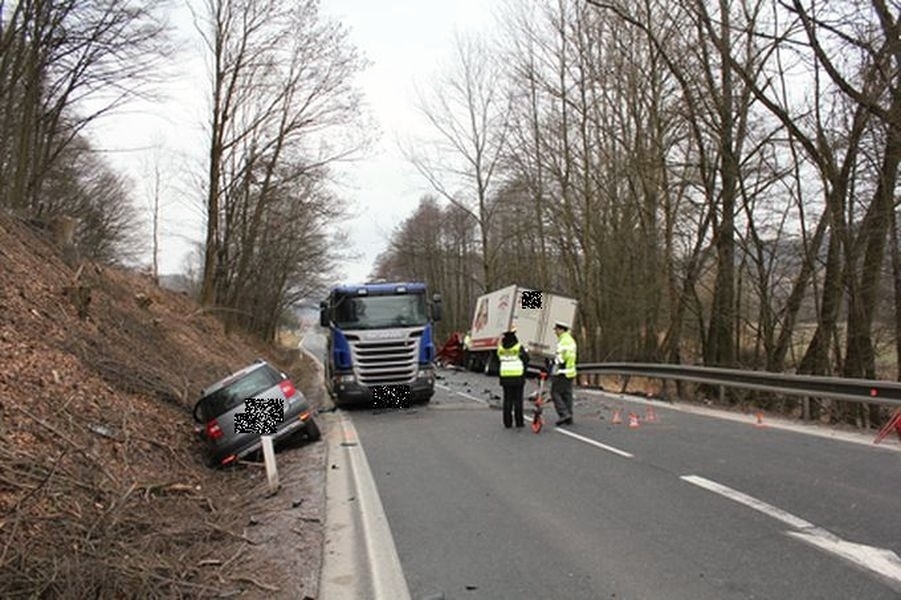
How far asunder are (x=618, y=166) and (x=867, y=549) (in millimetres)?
24800

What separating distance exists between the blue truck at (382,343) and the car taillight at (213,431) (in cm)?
625

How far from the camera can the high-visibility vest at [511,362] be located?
12.5 metres

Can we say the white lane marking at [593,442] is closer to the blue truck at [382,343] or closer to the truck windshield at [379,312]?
the blue truck at [382,343]

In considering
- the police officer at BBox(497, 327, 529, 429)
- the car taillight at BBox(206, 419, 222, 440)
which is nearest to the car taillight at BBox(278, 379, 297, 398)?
the car taillight at BBox(206, 419, 222, 440)

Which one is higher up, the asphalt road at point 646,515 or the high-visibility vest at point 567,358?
the high-visibility vest at point 567,358

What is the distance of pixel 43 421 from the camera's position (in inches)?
299

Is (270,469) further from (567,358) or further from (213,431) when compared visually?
(567,358)

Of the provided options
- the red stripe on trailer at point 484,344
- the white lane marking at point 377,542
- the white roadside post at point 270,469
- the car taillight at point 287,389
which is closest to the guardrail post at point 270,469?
the white roadside post at point 270,469

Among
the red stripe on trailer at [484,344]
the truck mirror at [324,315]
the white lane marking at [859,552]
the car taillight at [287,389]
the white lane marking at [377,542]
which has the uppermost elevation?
the truck mirror at [324,315]

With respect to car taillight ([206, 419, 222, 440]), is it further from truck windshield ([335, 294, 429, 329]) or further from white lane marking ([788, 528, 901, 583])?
white lane marking ([788, 528, 901, 583])

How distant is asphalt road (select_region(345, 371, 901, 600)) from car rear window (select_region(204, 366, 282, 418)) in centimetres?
206

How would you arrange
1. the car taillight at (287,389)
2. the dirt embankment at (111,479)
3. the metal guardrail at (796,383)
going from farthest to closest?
the car taillight at (287,389) → the metal guardrail at (796,383) → the dirt embankment at (111,479)

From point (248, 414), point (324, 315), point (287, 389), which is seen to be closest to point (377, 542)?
point (248, 414)

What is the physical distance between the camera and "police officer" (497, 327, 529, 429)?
41.0ft
